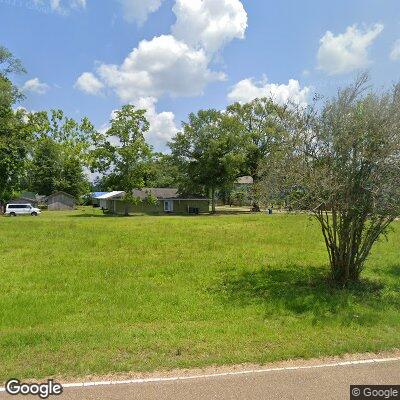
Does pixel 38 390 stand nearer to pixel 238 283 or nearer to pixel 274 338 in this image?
pixel 274 338

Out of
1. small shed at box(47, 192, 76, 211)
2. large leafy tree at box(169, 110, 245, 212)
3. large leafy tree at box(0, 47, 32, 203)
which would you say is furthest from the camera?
small shed at box(47, 192, 76, 211)

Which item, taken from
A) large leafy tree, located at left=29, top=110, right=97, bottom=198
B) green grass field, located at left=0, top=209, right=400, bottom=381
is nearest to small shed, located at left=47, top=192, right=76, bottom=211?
large leafy tree, located at left=29, top=110, right=97, bottom=198

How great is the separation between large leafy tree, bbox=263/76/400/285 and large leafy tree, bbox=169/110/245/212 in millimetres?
36673

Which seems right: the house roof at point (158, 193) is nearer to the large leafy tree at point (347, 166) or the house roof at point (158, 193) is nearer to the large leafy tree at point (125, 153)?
the large leafy tree at point (125, 153)

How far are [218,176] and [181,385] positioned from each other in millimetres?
43798

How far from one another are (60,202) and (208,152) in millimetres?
29174

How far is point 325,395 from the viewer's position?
3.83m

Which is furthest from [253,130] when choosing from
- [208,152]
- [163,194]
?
[163,194]

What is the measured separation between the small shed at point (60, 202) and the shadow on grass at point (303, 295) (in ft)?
184

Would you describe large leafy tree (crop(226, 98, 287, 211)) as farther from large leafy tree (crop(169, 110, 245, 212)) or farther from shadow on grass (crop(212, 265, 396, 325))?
shadow on grass (crop(212, 265, 396, 325))

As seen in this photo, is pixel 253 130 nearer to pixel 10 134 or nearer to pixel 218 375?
pixel 10 134

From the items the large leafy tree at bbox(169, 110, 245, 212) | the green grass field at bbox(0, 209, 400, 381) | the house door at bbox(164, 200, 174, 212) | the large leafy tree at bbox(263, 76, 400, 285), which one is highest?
the large leafy tree at bbox(169, 110, 245, 212)

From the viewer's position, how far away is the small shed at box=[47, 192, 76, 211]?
61125mm

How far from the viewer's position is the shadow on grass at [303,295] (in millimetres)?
6758
